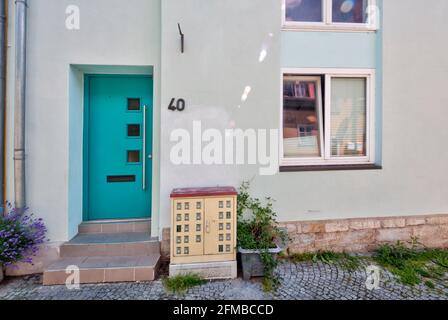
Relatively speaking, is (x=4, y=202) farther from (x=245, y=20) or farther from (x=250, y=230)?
(x=245, y=20)

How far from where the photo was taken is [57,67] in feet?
10.5

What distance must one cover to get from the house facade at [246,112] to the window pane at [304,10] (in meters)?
0.02

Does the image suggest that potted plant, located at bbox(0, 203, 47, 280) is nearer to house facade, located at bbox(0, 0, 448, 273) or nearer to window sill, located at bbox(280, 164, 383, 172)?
house facade, located at bbox(0, 0, 448, 273)

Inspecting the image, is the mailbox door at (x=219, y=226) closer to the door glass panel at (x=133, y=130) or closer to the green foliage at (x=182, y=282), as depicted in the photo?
the green foliage at (x=182, y=282)

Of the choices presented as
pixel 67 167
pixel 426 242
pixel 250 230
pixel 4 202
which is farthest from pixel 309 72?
pixel 4 202

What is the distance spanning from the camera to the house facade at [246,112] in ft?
10.6

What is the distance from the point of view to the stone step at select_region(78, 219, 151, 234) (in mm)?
3531

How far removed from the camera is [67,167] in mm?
3236

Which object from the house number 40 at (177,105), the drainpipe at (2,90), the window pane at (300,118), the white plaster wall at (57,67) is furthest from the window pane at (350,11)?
the drainpipe at (2,90)

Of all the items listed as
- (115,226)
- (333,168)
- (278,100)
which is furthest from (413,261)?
(115,226)

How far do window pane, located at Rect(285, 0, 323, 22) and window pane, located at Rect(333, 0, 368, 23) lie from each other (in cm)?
31

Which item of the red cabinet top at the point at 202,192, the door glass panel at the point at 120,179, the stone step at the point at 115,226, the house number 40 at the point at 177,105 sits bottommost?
the stone step at the point at 115,226

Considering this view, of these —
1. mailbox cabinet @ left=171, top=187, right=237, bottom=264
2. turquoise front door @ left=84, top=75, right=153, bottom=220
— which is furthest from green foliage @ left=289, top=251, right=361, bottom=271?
turquoise front door @ left=84, top=75, right=153, bottom=220
